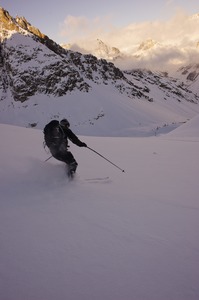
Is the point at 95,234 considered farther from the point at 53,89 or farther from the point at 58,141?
the point at 53,89

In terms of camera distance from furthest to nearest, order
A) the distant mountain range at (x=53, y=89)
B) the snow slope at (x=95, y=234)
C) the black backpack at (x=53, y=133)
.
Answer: the distant mountain range at (x=53, y=89) < the black backpack at (x=53, y=133) < the snow slope at (x=95, y=234)

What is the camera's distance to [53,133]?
5.36 meters

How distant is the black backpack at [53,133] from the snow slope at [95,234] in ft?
2.49

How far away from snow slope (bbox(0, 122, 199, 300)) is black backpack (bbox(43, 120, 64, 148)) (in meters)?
0.76

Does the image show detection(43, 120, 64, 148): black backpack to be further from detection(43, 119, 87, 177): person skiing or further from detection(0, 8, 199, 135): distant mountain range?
detection(0, 8, 199, 135): distant mountain range

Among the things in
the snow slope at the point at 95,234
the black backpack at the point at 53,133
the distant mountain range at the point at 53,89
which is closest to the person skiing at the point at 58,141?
the black backpack at the point at 53,133

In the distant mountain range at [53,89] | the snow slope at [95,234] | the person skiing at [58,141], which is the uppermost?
the distant mountain range at [53,89]

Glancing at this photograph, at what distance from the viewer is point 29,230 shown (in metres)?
3.28

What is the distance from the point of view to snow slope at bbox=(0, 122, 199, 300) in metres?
2.38

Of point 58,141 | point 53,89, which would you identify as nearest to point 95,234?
point 58,141

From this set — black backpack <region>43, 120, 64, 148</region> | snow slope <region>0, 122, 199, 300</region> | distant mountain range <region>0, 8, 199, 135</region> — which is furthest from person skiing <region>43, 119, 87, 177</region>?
distant mountain range <region>0, 8, 199, 135</region>

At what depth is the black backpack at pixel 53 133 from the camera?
534 cm

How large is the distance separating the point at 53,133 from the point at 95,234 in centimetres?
272

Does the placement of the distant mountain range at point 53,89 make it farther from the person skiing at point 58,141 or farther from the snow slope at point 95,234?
the snow slope at point 95,234
